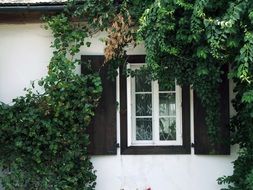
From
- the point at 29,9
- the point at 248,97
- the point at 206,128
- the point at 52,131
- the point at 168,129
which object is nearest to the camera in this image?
the point at 248,97

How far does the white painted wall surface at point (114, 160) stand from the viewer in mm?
8031

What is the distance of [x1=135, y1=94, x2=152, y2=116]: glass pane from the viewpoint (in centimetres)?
825

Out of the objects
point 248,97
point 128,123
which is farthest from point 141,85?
point 248,97

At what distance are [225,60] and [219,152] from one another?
1685mm

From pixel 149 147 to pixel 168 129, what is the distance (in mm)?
422

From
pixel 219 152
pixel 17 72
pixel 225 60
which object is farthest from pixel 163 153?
pixel 17 72

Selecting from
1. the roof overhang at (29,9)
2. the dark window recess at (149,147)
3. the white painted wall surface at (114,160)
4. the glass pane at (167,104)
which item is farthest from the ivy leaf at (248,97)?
the roof overhang at (29,9)

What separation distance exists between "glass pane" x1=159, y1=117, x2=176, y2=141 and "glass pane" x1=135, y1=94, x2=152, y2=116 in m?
0.27

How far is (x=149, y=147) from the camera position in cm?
807

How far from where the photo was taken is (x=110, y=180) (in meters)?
8.08

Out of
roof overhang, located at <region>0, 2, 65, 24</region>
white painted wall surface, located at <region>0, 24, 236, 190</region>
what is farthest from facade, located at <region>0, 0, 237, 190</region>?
roof overhang, located at <region>0, 2, 65, 24</region>

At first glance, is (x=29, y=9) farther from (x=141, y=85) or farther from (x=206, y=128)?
(x=206, y=128)

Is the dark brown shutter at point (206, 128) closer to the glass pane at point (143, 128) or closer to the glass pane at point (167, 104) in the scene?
the glass pane at point (167, 104)

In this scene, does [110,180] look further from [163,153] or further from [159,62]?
[159,62]
